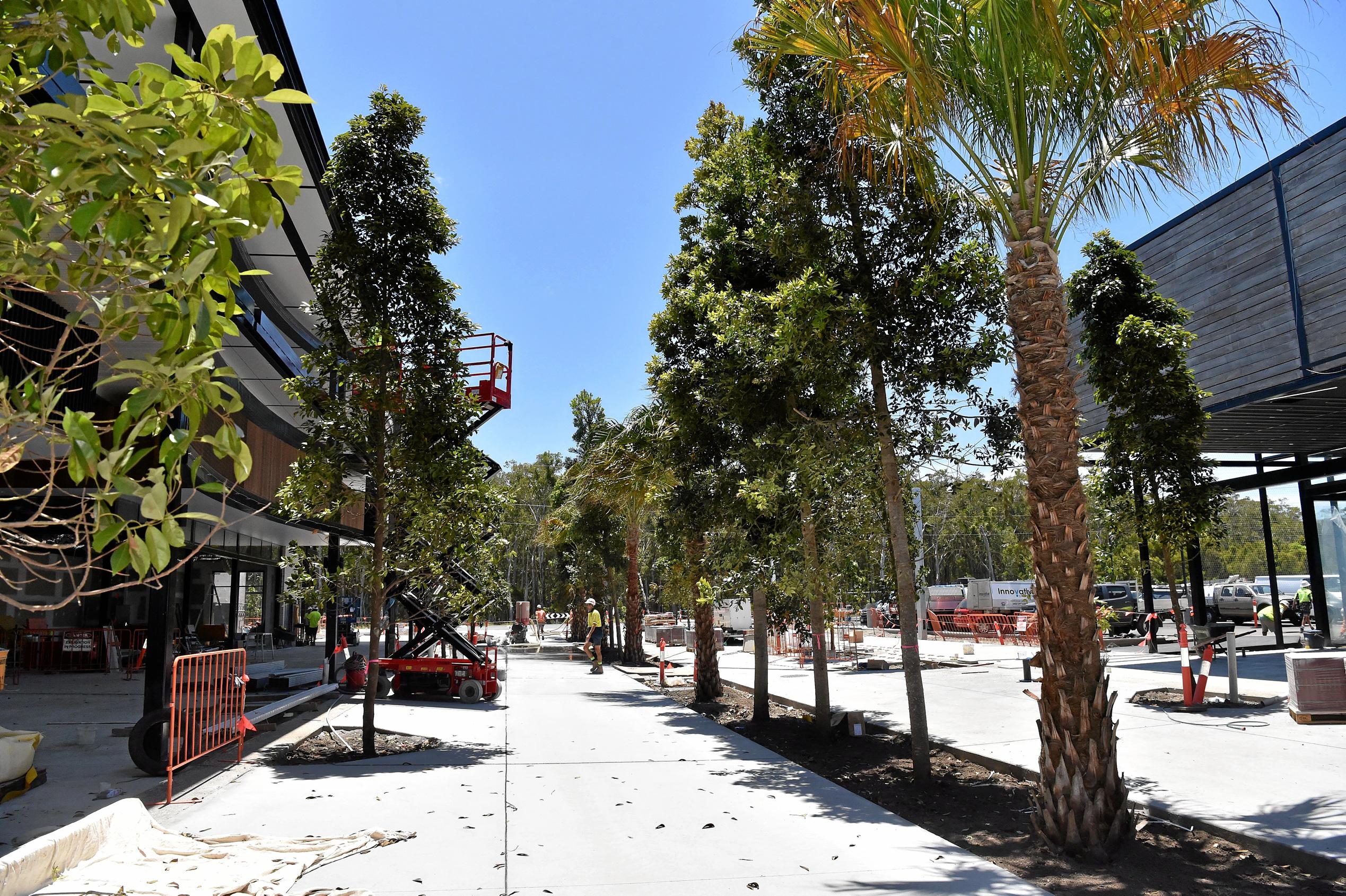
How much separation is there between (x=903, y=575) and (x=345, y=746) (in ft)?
22.9

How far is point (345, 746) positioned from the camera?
34.2ft

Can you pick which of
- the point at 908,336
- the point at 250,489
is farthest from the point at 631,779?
the point at 250,489

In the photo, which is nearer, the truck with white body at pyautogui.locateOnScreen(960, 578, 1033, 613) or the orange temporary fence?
the orange temporary fence

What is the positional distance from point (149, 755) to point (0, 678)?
59.8 inches

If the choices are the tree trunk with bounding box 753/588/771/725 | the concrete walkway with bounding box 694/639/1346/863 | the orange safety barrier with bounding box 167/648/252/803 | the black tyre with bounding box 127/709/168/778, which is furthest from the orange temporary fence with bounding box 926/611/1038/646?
the black tyre with bounding box 127/709/168/778

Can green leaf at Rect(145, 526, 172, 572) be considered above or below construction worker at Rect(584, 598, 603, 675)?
above

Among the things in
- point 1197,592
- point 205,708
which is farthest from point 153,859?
point 1197,592

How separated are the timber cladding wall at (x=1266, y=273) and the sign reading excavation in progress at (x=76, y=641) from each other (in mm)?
25120

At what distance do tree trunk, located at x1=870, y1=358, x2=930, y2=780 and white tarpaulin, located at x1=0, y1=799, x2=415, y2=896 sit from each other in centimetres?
500

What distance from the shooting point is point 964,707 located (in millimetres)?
13297

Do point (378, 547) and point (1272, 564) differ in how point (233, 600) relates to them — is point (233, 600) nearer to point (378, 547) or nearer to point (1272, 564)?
point (378, 547)

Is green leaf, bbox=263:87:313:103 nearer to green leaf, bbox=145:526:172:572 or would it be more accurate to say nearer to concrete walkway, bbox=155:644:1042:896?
green leaf, bbox=145:526:172:572

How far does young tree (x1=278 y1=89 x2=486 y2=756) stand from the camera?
10.6 metres

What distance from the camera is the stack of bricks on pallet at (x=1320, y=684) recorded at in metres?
10.2
